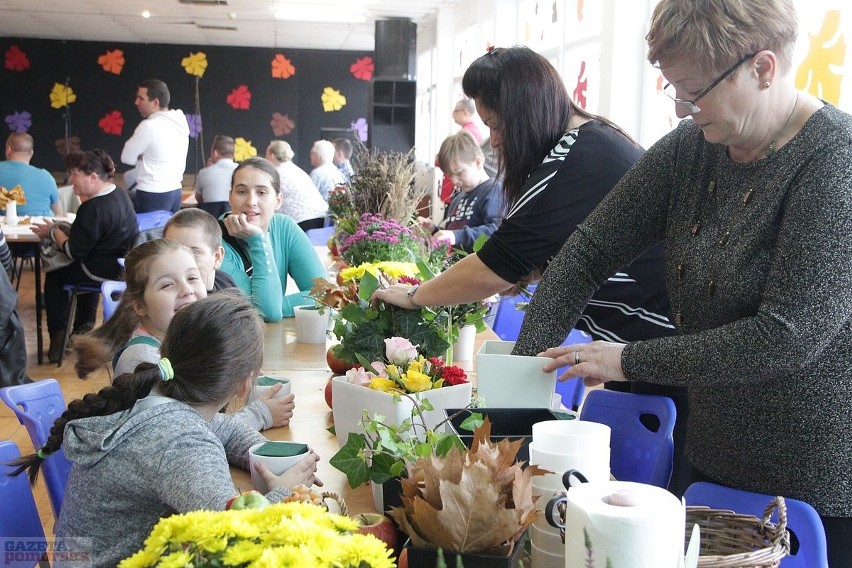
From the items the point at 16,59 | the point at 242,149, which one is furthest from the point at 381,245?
the point at 16,59

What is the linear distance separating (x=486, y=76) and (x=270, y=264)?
1.57m

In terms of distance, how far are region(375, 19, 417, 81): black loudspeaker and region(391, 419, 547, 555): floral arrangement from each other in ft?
36.1

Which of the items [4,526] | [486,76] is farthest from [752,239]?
[4,526]

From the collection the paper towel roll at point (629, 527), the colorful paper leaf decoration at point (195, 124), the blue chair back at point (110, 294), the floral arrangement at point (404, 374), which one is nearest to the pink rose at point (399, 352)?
the floral arrangement at point (404, 374)

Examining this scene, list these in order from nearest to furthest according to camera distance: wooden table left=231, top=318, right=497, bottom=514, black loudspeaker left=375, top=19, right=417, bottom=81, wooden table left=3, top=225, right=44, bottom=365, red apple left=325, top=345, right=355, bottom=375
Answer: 1. wooden table left=231, top=318, right=497, bottom=514
2. red apple left=325, top=345, right=355, bottom=375
3. wooden table left=3, top=225, right=44, bottom=365
4. black loudspeaker left=375, top=19, right=417, bottom=81

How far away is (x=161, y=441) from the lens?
4.82ft

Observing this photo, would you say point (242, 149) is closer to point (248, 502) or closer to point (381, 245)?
point (381, 245)

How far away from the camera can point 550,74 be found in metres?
2.03

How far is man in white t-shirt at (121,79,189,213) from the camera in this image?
7.77m

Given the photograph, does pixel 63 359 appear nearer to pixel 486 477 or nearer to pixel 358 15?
pixel 486 477

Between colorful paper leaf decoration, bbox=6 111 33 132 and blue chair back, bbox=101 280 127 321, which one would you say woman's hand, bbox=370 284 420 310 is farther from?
colorful paper leaf decoration, bbox=6 111 33 132

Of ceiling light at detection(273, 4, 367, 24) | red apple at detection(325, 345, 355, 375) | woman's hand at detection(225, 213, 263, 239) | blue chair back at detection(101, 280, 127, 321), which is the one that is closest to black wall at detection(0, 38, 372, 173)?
ceiling light at detection(273, 4, 367, 24)

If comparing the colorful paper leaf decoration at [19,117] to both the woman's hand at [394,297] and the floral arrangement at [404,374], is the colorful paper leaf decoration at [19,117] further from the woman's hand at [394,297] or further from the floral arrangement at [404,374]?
the floral arrangement at [404,374]

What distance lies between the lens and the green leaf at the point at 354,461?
1.23 metres
